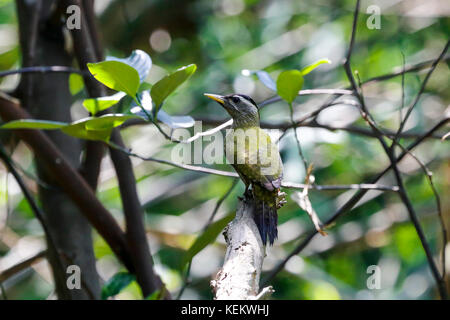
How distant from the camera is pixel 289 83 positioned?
245cm

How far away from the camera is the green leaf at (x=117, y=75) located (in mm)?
2086

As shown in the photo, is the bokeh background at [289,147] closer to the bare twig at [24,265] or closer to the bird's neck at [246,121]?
the bird's neck at [246,121]

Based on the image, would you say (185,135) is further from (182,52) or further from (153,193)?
(182,52)

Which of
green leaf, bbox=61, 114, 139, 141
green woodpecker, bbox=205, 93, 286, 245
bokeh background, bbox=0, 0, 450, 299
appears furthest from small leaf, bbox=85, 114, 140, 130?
bokeh background, bbox=0, 0, 450, 299

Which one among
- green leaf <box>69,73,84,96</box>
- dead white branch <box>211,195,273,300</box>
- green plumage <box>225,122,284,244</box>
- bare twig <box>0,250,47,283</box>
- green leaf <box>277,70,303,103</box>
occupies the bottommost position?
dead white branch <box>211,195,273,300</box>

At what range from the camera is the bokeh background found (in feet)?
16.3

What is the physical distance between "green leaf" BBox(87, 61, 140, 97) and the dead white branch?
2.15 ft

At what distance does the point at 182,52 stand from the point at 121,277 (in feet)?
12.6

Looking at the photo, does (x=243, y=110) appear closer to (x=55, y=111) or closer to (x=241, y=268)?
(x=55, y=111)

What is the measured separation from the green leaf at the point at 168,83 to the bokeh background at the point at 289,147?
8.01 feet

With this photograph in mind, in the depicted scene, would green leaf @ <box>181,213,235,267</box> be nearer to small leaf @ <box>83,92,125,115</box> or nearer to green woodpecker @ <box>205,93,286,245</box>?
green woodpecker @ <box>205,93,286,245</box>

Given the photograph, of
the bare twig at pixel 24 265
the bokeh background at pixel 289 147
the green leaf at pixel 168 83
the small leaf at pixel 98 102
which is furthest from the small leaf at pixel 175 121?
the bokeh background at pixel 289 147

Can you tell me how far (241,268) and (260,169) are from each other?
3.66 feet
